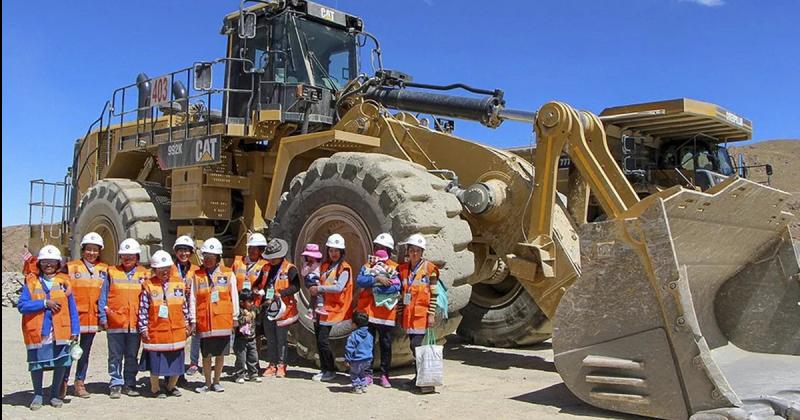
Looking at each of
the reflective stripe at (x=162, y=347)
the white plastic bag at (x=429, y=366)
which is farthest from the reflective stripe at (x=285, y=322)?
the white plastic bag at (x=429, y=366)

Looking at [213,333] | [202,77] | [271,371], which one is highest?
[202,77]

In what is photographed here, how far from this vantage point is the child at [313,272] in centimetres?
734

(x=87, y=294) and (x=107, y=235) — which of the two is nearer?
(x=87, y=294)

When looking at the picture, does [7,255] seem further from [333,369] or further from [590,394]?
[590,394]

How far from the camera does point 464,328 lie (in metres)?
9.78

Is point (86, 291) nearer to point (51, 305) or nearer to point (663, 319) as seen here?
point (51, 305)

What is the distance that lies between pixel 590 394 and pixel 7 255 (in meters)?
38.7

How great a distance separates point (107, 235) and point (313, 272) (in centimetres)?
497

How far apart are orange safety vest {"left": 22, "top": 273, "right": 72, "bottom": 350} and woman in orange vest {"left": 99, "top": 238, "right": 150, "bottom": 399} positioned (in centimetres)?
41

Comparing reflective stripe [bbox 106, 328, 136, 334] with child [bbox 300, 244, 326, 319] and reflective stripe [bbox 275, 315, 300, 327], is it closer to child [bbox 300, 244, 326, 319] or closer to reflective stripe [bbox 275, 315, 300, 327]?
reflective stripe [bbox 275, 315, 300, 327]

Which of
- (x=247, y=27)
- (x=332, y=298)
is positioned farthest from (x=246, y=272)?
(x=247, y=27)

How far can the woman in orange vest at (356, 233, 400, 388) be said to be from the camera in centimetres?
689

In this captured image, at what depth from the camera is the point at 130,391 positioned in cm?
677

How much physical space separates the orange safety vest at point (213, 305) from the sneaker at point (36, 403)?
139 centimetres
